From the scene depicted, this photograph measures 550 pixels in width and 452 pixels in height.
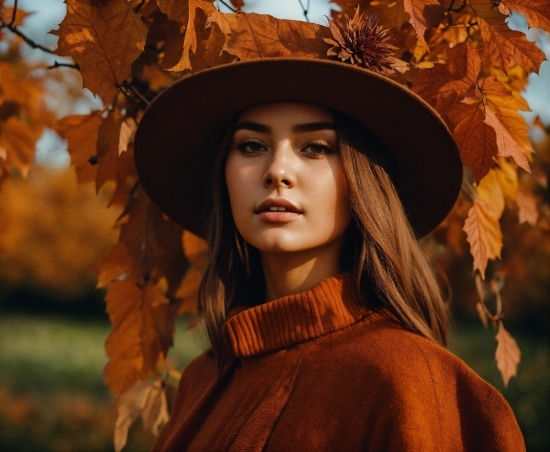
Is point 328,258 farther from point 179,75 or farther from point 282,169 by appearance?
point 179,75

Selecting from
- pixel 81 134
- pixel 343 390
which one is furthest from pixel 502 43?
pixel 81 134

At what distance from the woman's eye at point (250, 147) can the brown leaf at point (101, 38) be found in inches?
13.8

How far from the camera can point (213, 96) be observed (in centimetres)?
187

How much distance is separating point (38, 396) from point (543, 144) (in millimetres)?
7072

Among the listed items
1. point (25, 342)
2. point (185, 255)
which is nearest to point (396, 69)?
point (185, 255)

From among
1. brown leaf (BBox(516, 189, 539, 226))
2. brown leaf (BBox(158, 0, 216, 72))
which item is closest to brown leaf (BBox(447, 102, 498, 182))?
brown leaf (BBox(158, 0, 216, 72))

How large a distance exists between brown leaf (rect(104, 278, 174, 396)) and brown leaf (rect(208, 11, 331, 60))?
2.61 ft

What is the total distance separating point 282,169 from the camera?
5.74 feet

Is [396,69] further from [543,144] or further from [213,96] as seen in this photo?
[543,144]

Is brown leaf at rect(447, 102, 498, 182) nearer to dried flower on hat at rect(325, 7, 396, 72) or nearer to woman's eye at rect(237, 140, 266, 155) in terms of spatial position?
dried flower on hat at rect(325, 7, 396, 72)

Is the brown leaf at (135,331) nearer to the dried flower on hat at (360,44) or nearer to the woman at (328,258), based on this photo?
the woman at (328,258)

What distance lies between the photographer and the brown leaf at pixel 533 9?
5.40 ft

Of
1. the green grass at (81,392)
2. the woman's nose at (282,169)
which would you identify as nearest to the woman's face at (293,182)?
the woman's nose at (282,169)

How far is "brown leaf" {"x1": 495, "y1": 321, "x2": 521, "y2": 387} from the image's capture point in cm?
218
